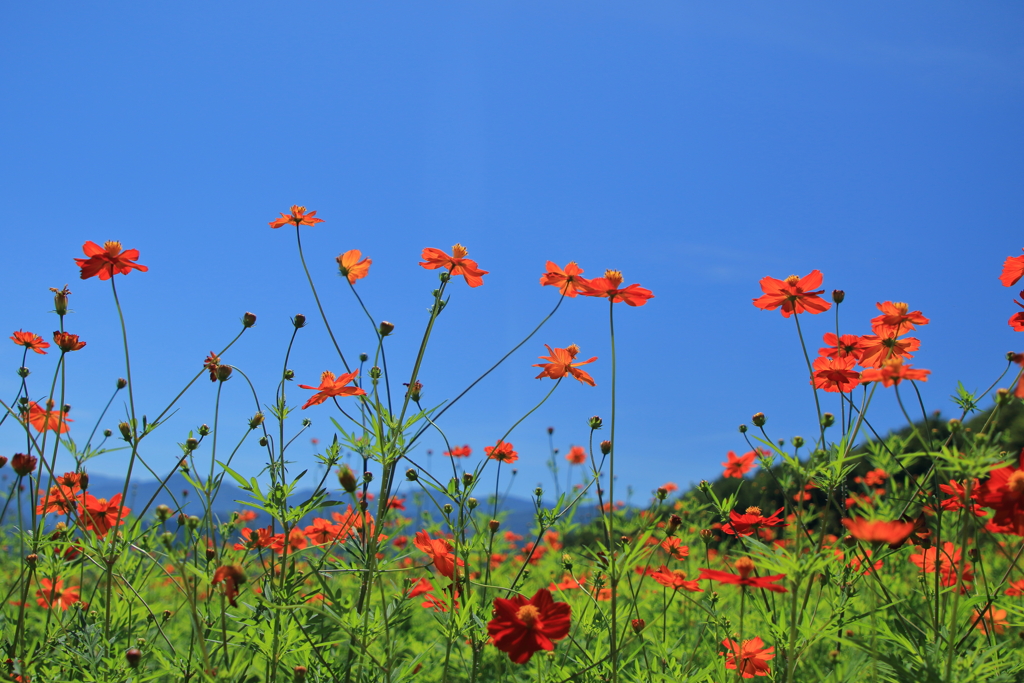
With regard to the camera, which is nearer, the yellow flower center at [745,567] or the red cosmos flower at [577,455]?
the yellow flower center at [745,567]

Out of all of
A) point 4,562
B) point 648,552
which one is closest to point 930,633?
point 648,552

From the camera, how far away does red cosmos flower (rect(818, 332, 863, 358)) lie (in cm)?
172

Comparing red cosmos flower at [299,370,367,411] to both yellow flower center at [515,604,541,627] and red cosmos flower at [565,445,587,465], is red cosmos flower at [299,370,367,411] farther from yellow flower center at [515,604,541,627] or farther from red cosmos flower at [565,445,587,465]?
red cosmos flower at [565,445,587,465]

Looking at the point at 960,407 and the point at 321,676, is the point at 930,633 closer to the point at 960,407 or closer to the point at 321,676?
the point at 960,407

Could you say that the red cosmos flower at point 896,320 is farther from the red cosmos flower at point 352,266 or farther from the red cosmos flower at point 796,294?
the red cosmos flower at point 352,266

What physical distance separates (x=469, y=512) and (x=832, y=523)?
6.11 metres

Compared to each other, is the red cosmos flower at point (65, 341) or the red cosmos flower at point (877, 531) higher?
the red cosmos flower at point (65, 341)

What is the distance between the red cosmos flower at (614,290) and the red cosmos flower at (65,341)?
1.53 m

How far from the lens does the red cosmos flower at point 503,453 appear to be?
201cm

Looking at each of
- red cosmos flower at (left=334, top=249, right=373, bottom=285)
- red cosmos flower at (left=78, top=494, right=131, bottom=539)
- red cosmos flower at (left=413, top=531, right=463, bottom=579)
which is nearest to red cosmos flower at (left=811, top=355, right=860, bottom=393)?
red cosmos flower at (left=413, top=531, right=463, bottom=579)

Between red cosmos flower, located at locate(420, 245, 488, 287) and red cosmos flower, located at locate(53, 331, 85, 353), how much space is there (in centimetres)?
109

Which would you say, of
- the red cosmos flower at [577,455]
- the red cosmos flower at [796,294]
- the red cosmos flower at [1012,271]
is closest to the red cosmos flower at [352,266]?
the red cosmos flower at [796,294]

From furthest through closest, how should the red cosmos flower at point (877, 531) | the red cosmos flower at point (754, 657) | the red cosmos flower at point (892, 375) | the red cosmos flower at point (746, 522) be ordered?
the red cosmos flower at point (746, 522) < the red cosmos flower at point (754, 657) < the red cosmos flower at point (892, 375) < the red cosmos flower at point (877, 531)

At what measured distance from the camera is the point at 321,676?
158 cm
